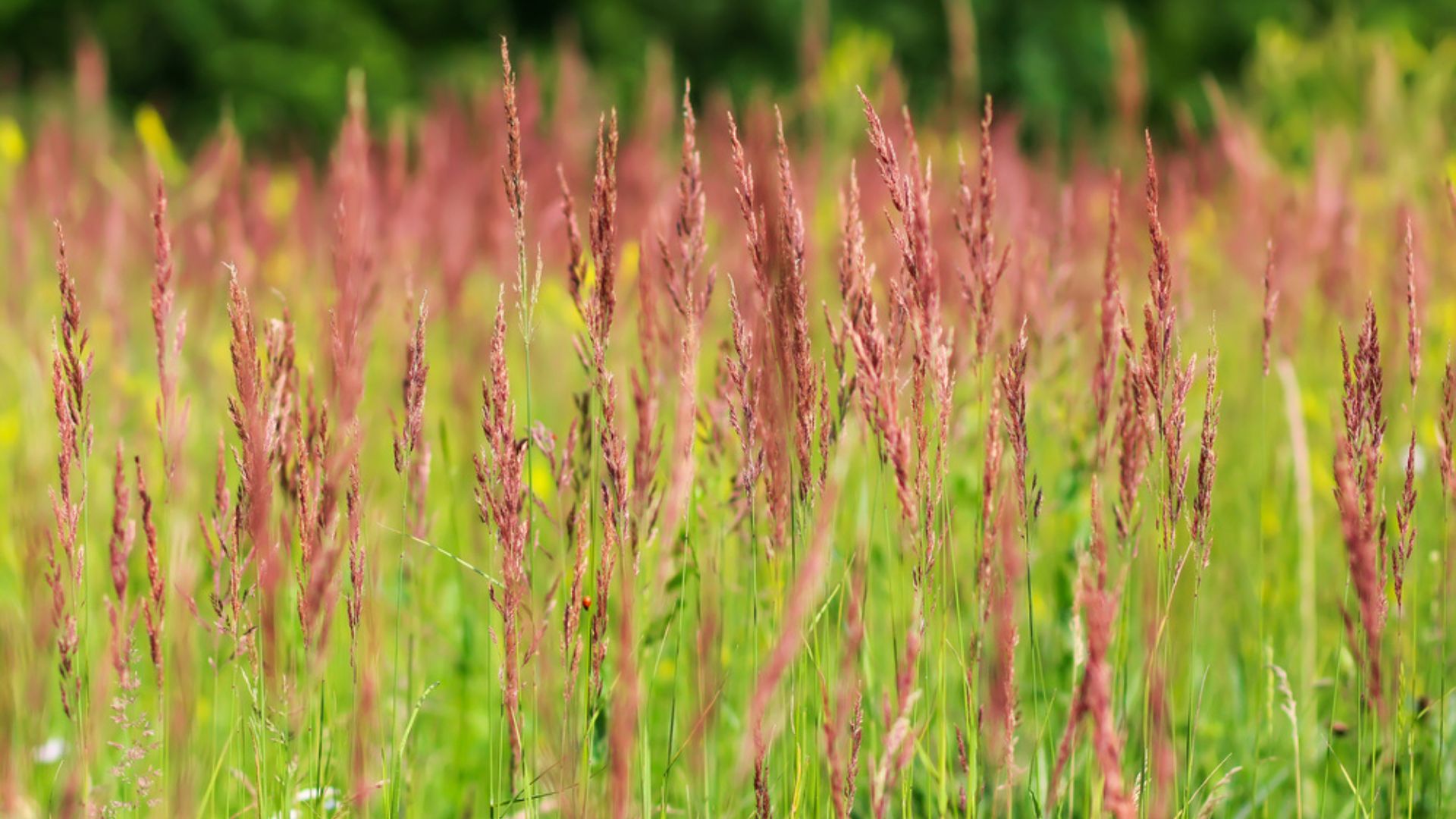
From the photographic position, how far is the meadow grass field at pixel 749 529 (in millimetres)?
828

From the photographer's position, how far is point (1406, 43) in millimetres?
4273

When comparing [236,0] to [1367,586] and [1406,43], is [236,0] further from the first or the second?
[1367,586]

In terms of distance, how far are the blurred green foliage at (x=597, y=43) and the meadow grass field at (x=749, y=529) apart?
7251 millimetres

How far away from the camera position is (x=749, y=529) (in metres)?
1.28

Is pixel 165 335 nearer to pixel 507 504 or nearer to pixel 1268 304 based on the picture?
pixel 507 504

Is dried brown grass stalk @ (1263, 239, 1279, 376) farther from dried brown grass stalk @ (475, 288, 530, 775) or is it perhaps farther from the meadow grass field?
dried brown grass stalk @ (475, 288, 530, 775)

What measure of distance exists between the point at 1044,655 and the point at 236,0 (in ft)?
31.5

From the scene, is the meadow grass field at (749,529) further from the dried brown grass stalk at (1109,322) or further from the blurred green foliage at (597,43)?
the blurred green foliage at (597,43)

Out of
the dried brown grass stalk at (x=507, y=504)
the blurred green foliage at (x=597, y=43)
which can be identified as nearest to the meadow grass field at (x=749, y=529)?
→ the dried brown grass stalk at (x=507, y=504)

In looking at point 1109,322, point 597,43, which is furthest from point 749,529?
point 597,43

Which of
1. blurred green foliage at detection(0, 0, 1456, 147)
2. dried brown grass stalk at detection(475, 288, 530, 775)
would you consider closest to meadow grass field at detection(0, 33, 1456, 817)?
dried brown grass stalk at detection(475, 288, 530, 775)

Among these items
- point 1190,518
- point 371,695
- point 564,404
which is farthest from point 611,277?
point 564,404

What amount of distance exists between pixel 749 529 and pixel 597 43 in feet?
31.4

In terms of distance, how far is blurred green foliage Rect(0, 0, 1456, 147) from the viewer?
965 cm
